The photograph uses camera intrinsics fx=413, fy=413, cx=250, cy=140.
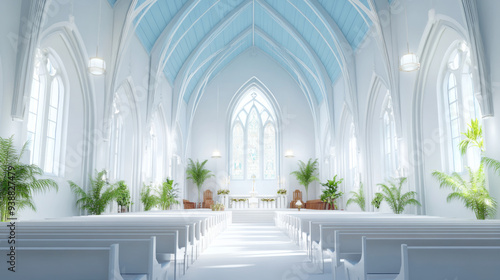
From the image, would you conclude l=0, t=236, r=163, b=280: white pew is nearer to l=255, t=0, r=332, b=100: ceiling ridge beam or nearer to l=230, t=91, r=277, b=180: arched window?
l=255, t=0, r=332, b=100: ceiling ridge beam

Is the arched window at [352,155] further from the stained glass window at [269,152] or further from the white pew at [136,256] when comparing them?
the white pew at [136,256]

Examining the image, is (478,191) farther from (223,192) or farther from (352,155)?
(223,192)

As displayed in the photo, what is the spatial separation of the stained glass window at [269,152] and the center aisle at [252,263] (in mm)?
15786

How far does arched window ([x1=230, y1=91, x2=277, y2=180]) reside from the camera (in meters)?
25.0

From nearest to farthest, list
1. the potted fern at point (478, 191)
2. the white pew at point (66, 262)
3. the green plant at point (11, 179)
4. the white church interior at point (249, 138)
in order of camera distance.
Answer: the white pew at point (66, 262), the white church interior at point (249, 138), the green plant at point (11, 179), the potted fern at point (478, 191)

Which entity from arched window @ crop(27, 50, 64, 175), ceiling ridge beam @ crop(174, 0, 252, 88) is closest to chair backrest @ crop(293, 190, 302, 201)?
ceiling ridge beam @ crop(174, 0, 252, 88)

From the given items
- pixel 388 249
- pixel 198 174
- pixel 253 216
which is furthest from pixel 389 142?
pixel 388 249

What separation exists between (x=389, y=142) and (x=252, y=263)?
9.99m

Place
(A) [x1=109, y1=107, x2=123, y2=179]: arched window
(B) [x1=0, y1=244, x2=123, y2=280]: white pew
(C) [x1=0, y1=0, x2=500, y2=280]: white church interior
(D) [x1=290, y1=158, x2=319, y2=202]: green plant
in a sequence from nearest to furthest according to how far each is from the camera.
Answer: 1. (B) [x1=0, y1=244, x2=123, y2=280]: white pew
2. (C) [x1=0, y1=0, x2=500, y2=280]: white church interior
3. (A) [x1=109, y1=107, x2=123, y2=179]: arched window
4. (D) [x1=290, y1=158, x2=319, y2=202]: green plant

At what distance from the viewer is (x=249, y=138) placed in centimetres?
2556

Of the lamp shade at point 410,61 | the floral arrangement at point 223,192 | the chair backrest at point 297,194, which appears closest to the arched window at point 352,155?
the chair backrest at point 297,194

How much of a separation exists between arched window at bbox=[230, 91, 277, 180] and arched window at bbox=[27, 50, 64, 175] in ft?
47.3

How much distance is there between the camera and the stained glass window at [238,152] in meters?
25.0

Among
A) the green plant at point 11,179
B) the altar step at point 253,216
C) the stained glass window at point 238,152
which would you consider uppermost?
the stained glass window at point 238,152
